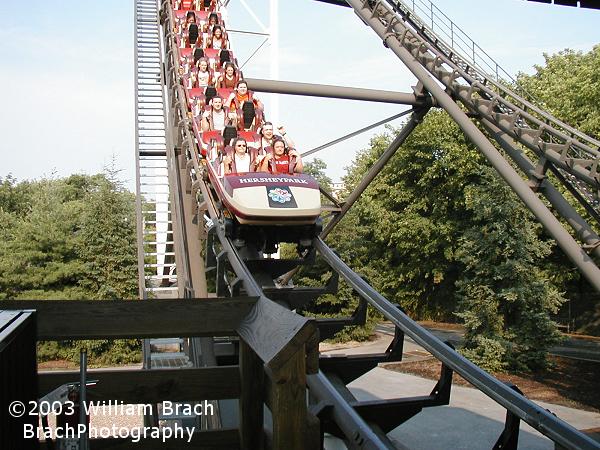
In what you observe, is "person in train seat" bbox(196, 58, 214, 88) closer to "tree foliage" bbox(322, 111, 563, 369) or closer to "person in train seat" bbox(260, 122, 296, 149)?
"person in train seat" bbox(260, 122, 296, 149)

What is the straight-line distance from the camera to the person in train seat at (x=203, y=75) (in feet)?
33.2

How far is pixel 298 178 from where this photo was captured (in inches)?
267

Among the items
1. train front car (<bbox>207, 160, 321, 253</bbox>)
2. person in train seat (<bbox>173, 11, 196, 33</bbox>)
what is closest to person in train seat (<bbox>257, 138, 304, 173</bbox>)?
train front car (<bbox>207, 160, 321, 253</bbox>)

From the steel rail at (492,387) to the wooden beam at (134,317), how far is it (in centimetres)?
127

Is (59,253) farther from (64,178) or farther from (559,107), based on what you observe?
(64,178)

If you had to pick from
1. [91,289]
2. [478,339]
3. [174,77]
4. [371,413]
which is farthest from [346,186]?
[371,413]

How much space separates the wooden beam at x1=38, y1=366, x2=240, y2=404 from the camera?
9.78ft

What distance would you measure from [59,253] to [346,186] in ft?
39.5

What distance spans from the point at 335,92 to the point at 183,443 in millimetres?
8057

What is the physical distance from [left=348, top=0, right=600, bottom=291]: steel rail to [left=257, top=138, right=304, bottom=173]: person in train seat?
275 cm

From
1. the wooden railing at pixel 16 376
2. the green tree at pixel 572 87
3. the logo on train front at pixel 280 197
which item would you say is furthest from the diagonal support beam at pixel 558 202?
the green tree at pixel 572 87

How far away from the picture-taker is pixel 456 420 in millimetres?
9539

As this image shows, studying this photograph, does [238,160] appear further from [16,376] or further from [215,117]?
[16,376]

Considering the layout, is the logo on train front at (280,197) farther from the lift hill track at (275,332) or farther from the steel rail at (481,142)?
the steel rail at (481,142)
